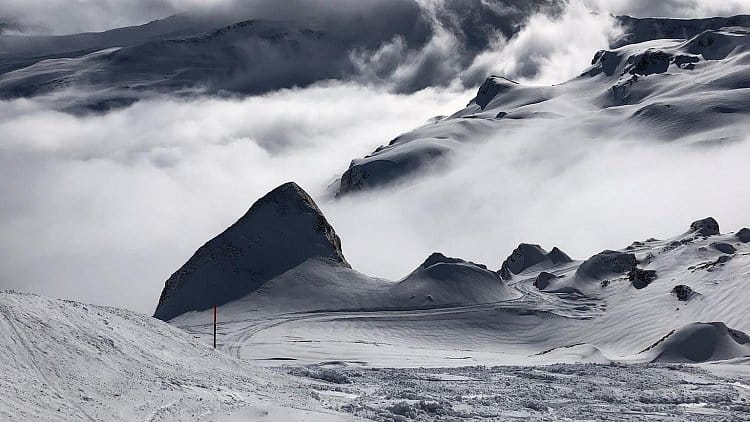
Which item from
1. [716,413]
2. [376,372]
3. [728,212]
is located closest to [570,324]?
[376,372]

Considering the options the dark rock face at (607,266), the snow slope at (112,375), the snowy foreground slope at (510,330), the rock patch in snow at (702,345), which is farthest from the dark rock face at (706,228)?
the snow slope at (112,375)

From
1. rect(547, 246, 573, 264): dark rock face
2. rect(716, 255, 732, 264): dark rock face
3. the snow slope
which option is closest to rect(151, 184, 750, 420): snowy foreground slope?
rect(716, 255, 732, 264): dark rock face

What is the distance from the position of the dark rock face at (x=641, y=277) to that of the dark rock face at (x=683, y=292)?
536 cm

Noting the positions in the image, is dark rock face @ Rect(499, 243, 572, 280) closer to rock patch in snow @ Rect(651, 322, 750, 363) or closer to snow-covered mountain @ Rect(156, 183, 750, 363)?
snow-covered mountain @ Rect(156, 183, 750, 363)

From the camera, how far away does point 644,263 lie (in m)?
83.7

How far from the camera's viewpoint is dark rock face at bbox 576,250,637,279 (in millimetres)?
81312

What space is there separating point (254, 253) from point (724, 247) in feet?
141

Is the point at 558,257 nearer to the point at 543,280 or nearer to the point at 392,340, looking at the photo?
the point at 543,280

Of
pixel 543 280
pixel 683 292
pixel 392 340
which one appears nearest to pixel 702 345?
pixel 392 340

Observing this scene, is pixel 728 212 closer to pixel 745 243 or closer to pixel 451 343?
pixel 745 243

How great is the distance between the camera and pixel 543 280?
274ft

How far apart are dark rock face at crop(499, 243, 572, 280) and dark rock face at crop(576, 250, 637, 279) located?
15.6m

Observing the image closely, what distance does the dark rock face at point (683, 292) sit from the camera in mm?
68125

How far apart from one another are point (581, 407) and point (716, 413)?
12.8 ft
